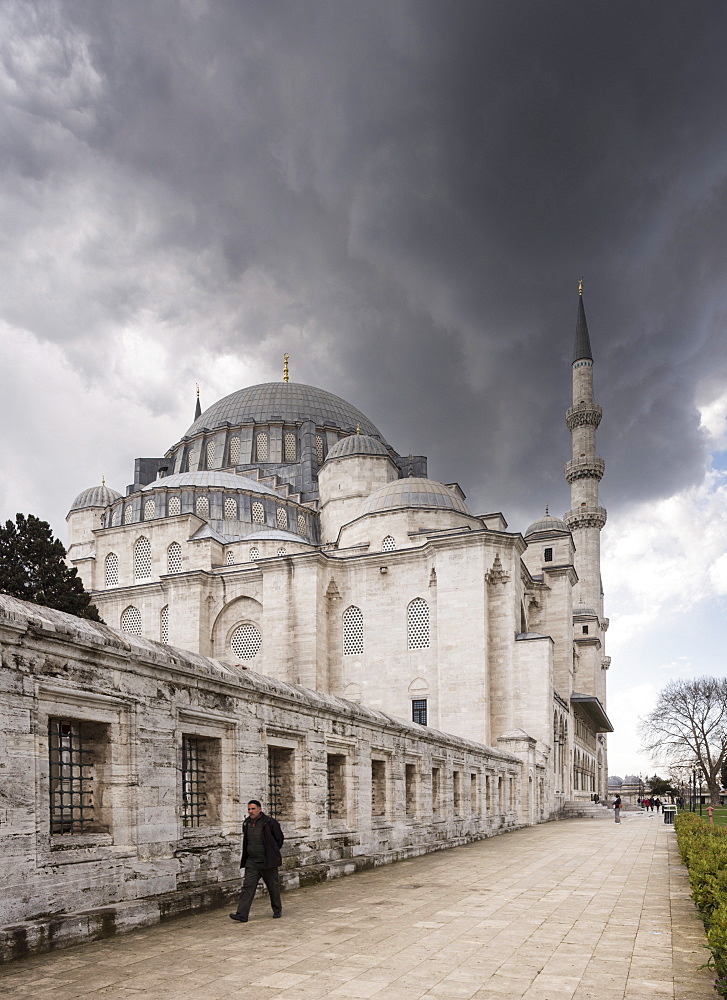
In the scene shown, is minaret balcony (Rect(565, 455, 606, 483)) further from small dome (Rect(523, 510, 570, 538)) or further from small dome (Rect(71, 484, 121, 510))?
small dome (Rect(71, 484, 121, 510))

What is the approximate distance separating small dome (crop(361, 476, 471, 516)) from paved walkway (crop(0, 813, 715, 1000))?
85.6 feet

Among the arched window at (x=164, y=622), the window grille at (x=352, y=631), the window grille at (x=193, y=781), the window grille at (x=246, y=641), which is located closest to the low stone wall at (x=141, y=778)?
the window grille at (x=193, y=781)

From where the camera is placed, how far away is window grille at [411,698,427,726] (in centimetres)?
3111

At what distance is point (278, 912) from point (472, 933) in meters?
1.63

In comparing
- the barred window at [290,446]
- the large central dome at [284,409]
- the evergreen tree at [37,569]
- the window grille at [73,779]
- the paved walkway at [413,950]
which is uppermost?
the large central dome at [284,409]

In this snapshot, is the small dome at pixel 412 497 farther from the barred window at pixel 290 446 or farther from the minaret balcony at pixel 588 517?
the minaret balcony at pixel 588 517

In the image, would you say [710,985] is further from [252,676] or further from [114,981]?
[252,676]

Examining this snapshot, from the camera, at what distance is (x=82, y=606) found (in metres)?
27.2

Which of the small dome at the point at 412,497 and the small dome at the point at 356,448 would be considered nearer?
the small dome at the point at 412,497

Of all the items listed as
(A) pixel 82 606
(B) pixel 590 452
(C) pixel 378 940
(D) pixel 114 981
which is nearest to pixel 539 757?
(A) pixel 82 606

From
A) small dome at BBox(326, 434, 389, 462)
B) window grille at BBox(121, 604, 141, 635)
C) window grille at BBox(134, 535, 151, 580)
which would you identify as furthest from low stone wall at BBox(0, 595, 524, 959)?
small dome at BBox(326, 434, 389, 462)

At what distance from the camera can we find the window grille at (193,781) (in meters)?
7.66

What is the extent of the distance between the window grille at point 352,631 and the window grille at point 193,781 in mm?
25201

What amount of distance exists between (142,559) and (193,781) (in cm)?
3236
